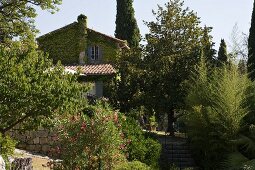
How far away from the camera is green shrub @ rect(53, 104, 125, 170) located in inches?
469

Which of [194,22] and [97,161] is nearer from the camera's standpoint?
[97,161]

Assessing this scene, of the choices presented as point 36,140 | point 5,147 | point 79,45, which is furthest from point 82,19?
point 5,147

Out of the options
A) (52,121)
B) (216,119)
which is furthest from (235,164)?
(52,121)

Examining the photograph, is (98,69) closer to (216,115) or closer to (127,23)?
(127,23)

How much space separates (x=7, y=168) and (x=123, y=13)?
3464 cm

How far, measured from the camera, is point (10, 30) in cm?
1908

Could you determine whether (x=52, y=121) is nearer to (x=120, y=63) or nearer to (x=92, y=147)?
(x=92, y=147)

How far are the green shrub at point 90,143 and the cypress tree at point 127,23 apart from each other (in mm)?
32085

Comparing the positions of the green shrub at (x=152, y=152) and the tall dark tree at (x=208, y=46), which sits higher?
the tall dark tree at (x=208, y=46)

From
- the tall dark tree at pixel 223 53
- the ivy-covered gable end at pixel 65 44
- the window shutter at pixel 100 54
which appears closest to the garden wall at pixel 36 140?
the tall dark tree at pixel 223 53

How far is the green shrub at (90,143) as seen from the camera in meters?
11.9

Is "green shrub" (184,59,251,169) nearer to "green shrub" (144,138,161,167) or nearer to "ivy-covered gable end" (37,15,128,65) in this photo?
"green shrub" (144,138,161,167)

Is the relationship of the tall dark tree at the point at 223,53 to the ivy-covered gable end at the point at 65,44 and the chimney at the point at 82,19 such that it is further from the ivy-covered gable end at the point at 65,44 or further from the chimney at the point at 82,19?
the ivy-covered gable end at the point at 65,44

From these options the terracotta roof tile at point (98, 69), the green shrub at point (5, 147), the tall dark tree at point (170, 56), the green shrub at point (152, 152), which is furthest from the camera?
the terracotta roof tile at point (98, 69)
